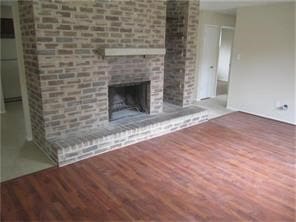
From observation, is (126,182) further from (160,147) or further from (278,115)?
(278,115)

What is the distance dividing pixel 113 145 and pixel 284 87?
3.46 meters

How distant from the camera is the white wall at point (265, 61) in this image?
179 inches

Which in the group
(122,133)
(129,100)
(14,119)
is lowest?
(14,119)

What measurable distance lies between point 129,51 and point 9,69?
12.3 ft

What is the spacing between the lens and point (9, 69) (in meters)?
5.81

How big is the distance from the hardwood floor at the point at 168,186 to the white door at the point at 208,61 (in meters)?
2.75

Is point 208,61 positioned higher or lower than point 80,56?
lower

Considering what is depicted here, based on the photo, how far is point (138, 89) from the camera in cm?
440

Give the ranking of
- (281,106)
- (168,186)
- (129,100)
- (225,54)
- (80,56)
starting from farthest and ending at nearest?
(225,54) → (281,106) → (129,100) → (80,56) → (168,186)

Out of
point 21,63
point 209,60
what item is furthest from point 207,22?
point 21,63

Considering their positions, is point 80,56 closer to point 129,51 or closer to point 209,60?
point 129,51

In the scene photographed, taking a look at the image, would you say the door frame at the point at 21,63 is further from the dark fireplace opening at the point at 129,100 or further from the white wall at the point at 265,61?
the white wall at the point at 265,61

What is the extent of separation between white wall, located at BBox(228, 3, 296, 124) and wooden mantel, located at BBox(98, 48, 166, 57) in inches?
85.8

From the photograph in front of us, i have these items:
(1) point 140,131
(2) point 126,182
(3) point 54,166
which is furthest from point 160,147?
(3) point 54,166
